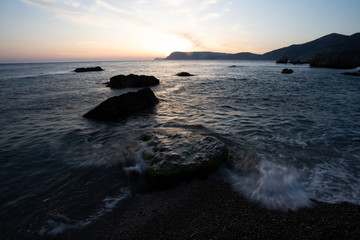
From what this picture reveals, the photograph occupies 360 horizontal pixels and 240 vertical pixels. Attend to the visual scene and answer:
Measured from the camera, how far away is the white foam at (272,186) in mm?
4191

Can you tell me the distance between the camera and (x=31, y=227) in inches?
144

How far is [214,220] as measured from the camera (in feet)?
12.0

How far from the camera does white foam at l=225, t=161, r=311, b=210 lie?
13.8 ft

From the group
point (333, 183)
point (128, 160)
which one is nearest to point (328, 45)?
point (333, 183)

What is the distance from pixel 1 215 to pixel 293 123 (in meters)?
11.8

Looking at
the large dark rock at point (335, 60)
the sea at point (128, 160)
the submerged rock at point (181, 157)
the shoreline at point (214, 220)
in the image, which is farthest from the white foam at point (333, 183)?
the large dark rock at point (335, 60)

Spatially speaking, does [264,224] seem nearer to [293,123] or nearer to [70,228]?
[70,228]

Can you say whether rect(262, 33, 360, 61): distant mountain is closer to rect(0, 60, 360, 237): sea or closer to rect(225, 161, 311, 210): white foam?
rect(0, 60, 360, 237): sea

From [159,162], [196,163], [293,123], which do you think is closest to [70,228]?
[159,162]

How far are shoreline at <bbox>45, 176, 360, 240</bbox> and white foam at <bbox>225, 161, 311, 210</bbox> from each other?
0.75 feet

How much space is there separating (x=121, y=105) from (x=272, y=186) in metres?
10.3

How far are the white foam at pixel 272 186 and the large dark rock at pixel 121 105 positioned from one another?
28.9 ft

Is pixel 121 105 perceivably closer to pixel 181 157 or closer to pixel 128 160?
pixel 128 160

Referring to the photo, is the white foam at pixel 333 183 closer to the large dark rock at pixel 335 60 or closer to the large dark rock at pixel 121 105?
the large dark rock at pixel 121 105
